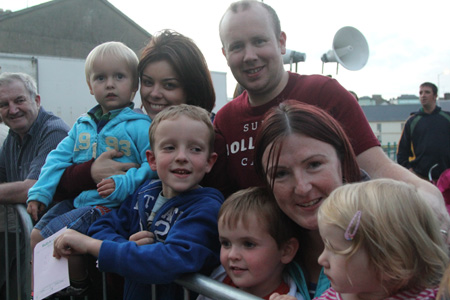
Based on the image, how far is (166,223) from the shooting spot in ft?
6.41

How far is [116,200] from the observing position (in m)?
2.30

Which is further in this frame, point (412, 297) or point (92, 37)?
point (92, 37)

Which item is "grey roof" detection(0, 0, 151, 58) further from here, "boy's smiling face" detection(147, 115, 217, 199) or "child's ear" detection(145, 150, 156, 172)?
"boy's smiling face" detection(147, 115, 217, 199)

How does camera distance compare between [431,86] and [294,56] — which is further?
[294,56]

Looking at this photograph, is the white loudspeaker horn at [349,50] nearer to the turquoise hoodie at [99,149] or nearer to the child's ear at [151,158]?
the turquoise hoodie at [99,149]

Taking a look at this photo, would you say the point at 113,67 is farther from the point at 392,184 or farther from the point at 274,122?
the point at 392,184

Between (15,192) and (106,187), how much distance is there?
4.39ft

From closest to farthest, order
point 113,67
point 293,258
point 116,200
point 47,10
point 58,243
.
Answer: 1. point 293,258
2. point 58,243
3. point 116,200
4. point 113,67
5. point 47,10

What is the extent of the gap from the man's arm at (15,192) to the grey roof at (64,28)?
72.1 ft

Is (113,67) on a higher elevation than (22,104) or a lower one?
higher

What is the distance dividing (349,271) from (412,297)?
0.64ft

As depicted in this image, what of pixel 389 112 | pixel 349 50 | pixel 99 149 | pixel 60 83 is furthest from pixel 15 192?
pixel 389 112

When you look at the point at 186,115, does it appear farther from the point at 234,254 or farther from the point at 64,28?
the point at 64,28

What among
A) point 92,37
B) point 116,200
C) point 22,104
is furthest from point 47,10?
point 116,200
